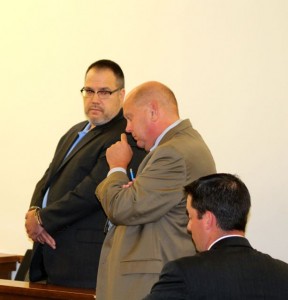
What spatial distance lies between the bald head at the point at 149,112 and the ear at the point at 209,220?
1.02 m

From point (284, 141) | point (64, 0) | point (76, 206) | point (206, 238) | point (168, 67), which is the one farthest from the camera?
point (64, 0)

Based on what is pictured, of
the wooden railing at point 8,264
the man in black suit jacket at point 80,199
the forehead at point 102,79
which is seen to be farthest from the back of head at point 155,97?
the wooden railing at point 8,264

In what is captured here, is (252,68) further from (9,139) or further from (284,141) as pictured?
(9,139)

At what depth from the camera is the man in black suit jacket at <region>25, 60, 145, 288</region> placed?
3781 mm

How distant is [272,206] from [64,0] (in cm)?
212

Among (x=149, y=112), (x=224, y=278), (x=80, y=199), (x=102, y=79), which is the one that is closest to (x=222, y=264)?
(x=224, y=278)

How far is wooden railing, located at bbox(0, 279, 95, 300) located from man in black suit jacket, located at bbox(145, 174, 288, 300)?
4.46ft

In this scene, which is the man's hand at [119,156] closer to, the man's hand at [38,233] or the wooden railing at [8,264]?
the man's hand at [38,233]

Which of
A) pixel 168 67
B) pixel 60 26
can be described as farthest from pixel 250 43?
pixel 60 26

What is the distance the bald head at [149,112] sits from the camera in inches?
131

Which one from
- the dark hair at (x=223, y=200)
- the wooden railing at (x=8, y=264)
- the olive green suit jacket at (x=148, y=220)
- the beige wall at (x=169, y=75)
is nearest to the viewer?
the dark hair at (x=223, y=200)

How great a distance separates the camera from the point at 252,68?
426 cm

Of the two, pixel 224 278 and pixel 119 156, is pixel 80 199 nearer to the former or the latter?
pixel 119 156

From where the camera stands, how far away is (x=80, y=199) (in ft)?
12.3
